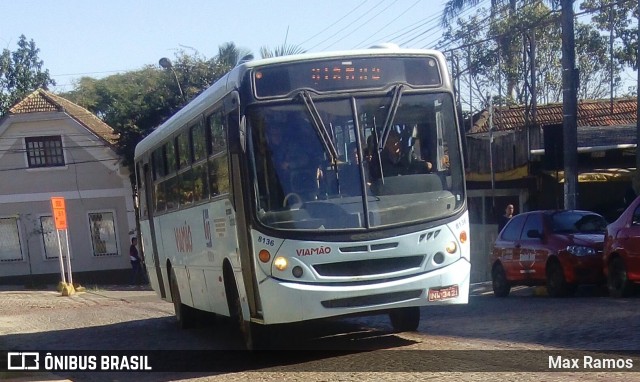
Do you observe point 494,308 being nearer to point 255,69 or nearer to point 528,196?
point 255,69

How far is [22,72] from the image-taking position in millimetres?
69812

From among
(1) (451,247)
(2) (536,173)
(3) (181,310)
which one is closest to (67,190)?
(2) (536,173)

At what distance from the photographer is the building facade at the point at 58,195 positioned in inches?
1687

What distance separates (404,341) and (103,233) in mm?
33142

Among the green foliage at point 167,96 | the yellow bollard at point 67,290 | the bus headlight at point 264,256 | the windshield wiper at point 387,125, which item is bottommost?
the yellow bollard at point 67,290

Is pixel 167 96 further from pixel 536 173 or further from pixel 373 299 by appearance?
pixel 373 299

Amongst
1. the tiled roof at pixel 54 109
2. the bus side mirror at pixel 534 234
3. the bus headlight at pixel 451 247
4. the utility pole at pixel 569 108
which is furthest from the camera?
the tiled roof at pixel 54 109

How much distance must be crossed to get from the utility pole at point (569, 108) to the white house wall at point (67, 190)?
25692 mm

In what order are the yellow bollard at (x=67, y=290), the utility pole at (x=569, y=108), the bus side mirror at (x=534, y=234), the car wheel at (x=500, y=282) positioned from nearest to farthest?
1. the bus side mirror at (x=534, y=234)
2. the car wheel at (x=500, y=282)
3. the utility pole at (x=569, y=108)
4. the yellow bollard at (x=67, y=290)

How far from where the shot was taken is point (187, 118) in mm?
13859

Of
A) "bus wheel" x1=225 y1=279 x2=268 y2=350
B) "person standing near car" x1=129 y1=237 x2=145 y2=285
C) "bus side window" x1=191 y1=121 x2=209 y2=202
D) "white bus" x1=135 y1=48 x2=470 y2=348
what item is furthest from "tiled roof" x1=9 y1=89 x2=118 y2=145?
"white bus" x1=135 y1=48 x2=470 y2=348

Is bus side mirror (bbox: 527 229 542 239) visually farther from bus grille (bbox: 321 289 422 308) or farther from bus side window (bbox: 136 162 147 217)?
bus grille (bbox: 321 289 422 308)

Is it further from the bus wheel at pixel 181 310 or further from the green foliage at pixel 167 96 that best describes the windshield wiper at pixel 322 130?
the green foliage at pixel 167 96

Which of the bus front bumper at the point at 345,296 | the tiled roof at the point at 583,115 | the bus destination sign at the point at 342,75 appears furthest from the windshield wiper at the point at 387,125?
the tiled roof at the point at 583,115
